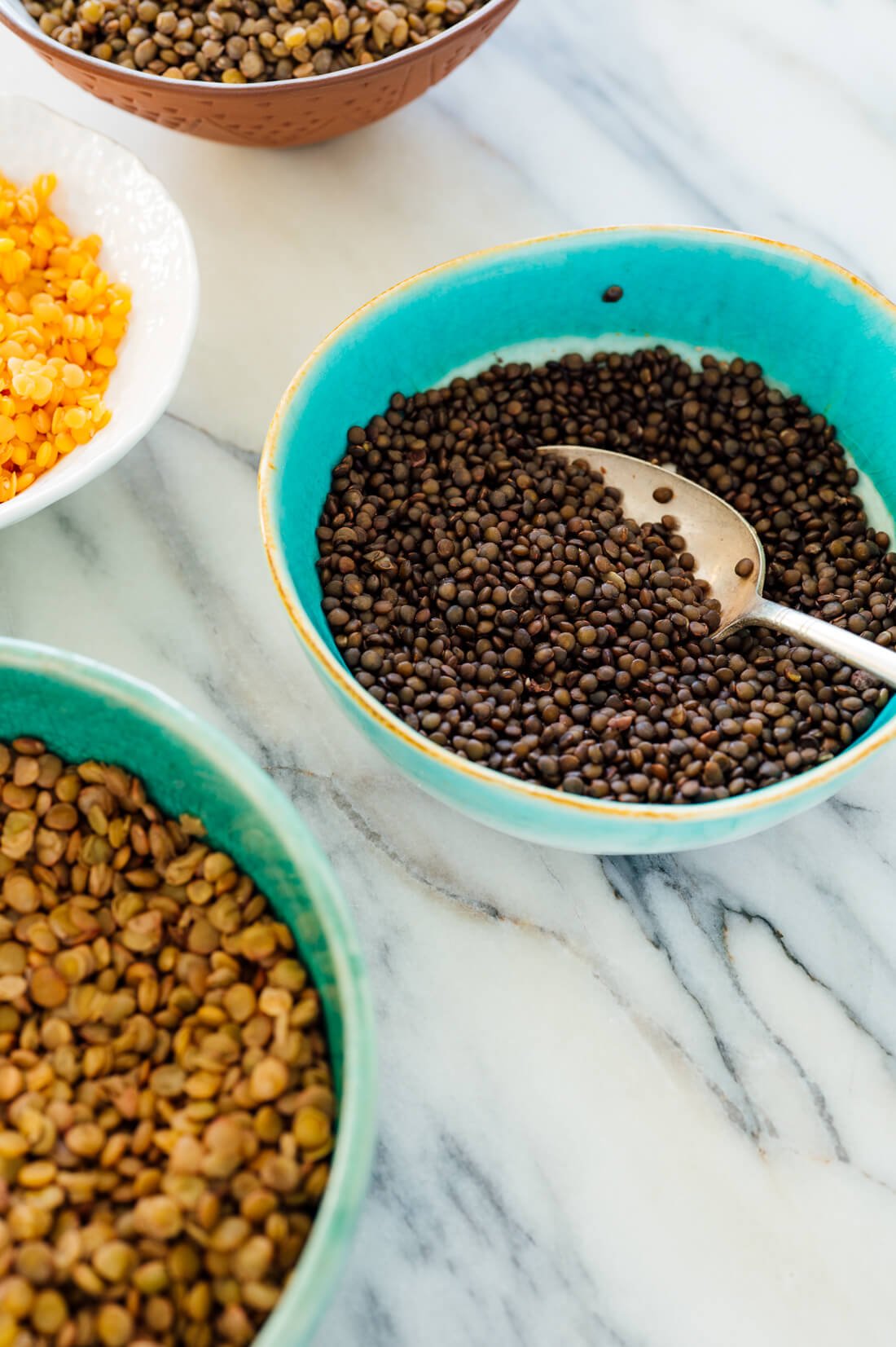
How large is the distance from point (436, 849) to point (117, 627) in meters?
0.45

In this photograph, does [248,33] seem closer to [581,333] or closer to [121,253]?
[121,253]

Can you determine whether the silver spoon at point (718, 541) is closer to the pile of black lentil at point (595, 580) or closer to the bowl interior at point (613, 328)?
the pile of black lentil at point (595, 580)

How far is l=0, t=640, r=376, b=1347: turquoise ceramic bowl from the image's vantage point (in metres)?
0.74

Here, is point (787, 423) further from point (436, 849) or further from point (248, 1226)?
point (248, 1226)

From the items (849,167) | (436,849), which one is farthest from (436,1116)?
(849,167)

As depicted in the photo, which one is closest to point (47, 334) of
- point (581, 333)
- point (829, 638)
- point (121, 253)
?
point (121, 253)

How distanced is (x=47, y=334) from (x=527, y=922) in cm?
84

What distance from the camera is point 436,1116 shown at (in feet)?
3.44

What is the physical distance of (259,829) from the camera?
34.9 inches

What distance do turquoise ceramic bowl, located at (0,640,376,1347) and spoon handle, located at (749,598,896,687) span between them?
22.1 inches

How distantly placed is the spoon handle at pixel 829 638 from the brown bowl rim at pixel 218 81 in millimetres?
736

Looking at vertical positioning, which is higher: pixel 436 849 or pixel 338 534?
pixel 338 534

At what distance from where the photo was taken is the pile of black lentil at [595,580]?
1.07m

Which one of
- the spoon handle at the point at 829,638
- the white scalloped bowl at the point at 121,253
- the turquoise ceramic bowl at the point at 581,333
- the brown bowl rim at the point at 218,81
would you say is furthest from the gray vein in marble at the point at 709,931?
the brown bowl rim at the point at 218,81
